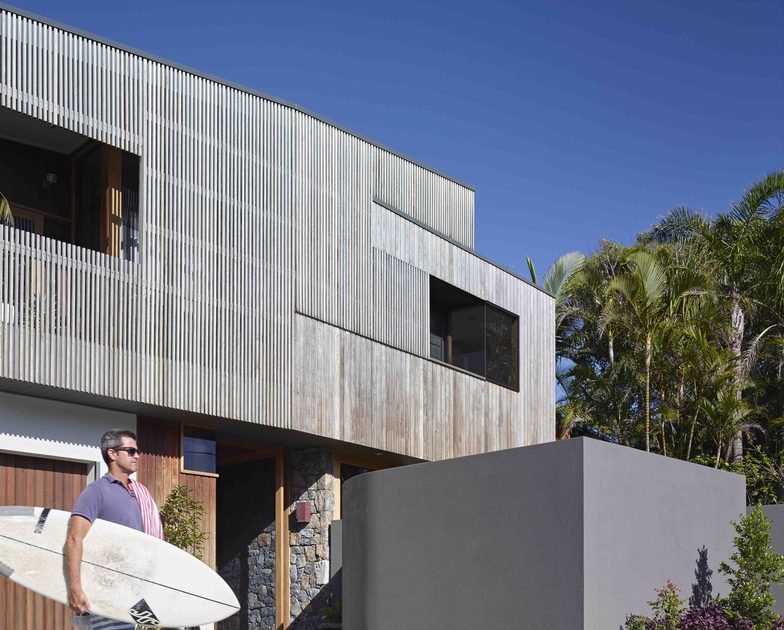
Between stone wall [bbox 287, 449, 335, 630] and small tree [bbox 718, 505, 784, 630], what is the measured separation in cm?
576

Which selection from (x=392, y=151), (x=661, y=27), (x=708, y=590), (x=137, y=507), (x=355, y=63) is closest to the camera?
(x=137, y=507)

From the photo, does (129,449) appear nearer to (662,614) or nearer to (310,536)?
(662,614)

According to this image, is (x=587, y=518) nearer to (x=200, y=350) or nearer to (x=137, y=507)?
(x=137, y=507)

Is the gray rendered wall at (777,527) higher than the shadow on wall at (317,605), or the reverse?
the gray rendered wall at (777,527)

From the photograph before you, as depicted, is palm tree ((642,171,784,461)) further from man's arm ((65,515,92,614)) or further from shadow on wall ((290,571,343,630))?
man's arm ((65,515,92,614))

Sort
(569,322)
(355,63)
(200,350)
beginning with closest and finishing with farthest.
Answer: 1. (200,350)
2. (355,63)
3. (569,322)

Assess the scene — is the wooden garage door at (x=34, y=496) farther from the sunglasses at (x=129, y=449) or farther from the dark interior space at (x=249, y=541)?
the sunglasses at (x=129, y=449)

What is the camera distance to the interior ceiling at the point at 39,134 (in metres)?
11.9

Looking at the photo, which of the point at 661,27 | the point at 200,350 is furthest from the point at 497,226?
the point at 200,350

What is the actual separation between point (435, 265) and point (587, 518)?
299 inches

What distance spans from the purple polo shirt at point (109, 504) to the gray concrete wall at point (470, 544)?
151 inches

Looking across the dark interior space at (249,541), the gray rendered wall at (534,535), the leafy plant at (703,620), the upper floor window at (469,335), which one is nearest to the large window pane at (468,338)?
the upper floor window at (469,335)

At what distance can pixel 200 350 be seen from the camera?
12219 mm

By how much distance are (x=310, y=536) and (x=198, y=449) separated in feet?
8.31
